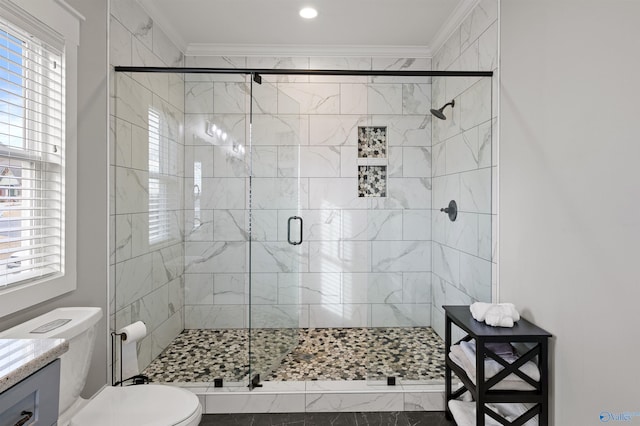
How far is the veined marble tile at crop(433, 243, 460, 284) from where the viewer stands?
254cm

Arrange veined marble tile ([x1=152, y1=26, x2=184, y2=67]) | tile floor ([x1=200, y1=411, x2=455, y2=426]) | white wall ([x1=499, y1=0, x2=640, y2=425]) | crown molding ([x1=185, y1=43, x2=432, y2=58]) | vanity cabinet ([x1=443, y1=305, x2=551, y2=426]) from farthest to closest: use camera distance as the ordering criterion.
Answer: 1. crown molding ([x1=185, y1=43, x2=432, y2=58])
2. veined marble tile ([x1=152, y1=26, x2=184, y2=67])
3. tile floor ([x1=200, y1=411, x2=455, y2=426])
4. vanity cabinet ([x1=443, y1=305, x2=551, y2=426])
5. white wall ([x1=499, y1=0, x2=640, y2=425])

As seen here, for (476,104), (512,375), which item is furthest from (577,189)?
(476,104)

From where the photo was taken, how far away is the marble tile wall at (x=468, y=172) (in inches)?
91.6

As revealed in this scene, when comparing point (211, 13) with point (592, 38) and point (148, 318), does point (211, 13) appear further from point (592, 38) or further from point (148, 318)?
point (592, 38)

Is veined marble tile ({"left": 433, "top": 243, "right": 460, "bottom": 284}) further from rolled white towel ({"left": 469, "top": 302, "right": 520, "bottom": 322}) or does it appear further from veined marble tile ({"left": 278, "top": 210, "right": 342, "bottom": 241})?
veined marble tile ({"left": 278, "top": 210, "right": 342, "bottom": 241})

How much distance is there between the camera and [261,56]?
11.4 feet

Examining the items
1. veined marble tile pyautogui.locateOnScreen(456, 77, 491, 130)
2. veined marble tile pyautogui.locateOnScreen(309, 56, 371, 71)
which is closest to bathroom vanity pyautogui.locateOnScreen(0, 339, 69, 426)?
veined marble tile pyautogui.locateOnScreen(456, 77, 491, 130)

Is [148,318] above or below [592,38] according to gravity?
below

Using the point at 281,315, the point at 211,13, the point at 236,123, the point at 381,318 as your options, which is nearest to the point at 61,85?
the point at 236,123

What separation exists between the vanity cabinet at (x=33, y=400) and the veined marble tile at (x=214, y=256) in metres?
1.30

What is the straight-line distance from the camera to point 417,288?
2.62 m

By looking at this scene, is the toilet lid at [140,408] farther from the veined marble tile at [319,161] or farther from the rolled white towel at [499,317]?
the veined marble tile at [319,161]

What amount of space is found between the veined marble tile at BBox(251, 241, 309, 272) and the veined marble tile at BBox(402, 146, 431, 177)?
98 cm

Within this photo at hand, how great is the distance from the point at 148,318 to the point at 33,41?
63.2 inches
